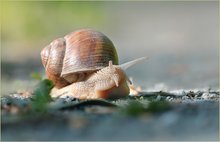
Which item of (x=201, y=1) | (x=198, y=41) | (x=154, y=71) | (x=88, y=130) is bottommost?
(x=88, y=130)

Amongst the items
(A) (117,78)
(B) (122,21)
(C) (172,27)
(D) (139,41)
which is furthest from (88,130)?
(B) (122,21)

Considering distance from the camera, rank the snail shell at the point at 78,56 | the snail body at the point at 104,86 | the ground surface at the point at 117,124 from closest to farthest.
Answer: the ground surface at the point at 117,124 < the snail body at the point at 104,86 < the snail shell at the point at 78,56

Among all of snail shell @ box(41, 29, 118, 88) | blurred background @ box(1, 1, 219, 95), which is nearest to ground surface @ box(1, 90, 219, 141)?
snail shell @ box(41, 29, 118, 88)

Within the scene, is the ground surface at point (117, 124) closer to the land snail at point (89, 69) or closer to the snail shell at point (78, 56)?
the land snail at point (89, 69)

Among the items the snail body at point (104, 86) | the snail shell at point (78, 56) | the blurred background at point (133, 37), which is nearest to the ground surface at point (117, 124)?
the snail body at point (104, 86)

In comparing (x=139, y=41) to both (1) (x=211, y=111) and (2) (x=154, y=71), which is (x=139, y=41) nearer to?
(2) (x=154, y=71)

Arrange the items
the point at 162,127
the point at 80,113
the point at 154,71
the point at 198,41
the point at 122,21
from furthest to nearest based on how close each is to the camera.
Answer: the point at 122,21
the point at 198,41
the point at 154,71
the point at 80,113
the point at 162,127
